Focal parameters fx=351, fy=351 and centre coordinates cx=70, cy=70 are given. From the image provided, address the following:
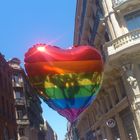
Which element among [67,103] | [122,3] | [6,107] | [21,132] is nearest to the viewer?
[67,103]

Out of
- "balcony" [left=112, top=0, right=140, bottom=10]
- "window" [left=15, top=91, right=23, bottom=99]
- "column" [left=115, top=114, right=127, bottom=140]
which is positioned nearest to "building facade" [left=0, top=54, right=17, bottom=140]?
"window" [left=15, top=91, right=23, bottom=99]

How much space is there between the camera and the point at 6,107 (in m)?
43.1

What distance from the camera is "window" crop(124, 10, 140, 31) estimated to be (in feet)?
81.7

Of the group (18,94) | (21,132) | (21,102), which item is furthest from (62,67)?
(18,94)

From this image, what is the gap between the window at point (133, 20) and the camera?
2489 centimetres

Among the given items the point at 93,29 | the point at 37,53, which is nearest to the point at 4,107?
the point at 93,29

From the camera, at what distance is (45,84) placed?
12.6m

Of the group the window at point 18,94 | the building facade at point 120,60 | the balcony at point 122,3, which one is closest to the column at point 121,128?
the building facade at point 120,60

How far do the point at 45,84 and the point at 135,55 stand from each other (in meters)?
12.1

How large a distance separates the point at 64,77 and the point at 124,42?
38.2ft

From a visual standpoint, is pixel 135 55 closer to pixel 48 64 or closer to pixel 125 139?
pixel 125 139

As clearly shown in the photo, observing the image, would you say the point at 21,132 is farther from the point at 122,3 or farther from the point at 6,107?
the point at 122,3

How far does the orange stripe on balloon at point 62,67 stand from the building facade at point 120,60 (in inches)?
403

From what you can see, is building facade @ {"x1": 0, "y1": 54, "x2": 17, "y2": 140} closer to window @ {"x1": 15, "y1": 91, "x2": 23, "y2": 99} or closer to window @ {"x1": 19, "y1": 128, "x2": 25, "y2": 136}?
window @ {"x1": 19, "y1": 128, "x2": 25, "y2": 136}
